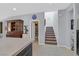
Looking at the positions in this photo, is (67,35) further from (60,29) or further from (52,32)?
(52,32)

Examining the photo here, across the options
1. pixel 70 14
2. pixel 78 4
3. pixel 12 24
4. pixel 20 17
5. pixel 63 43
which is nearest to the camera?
pixel 78 4

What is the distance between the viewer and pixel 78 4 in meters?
A: 5.93

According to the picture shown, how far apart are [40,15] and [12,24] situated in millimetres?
7718

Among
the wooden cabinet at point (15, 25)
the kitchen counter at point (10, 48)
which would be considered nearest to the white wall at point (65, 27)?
the kitchen counter at point (10, 48)

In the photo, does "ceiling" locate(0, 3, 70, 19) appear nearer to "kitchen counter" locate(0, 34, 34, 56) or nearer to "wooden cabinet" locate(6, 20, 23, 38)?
"kitchen counter" locate(0, 34, 34, 56)

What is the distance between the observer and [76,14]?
608 cm

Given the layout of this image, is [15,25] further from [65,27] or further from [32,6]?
[32,6]

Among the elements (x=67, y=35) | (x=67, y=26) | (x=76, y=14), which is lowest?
(x=67, y=35)

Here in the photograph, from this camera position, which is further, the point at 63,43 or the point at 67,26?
the point at 63,43

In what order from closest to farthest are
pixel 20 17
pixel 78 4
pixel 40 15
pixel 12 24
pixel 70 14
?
pixel 78 4 → pixel 70 14 → pixel 40 15 → pixel 20 17 → pixel 12 24

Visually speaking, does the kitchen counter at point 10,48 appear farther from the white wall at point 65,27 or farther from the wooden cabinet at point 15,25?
the wooden cabinet at point 15,25

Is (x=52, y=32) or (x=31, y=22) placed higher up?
(x=31, y=22)

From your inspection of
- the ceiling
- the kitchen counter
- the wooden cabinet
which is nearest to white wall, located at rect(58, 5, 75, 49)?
the ceiling

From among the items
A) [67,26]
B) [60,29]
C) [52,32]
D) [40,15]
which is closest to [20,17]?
[40,15]
